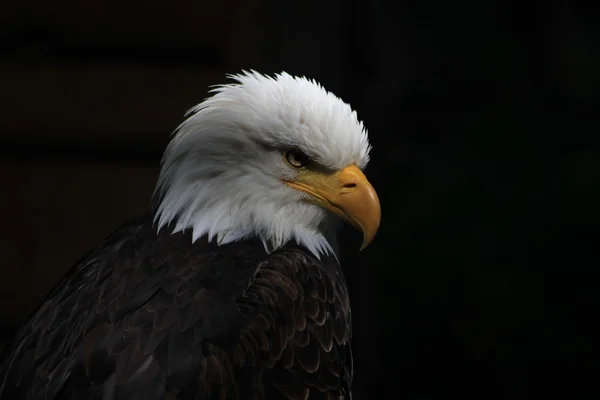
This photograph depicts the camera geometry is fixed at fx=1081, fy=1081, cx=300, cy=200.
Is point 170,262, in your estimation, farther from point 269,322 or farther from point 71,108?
point 71,108

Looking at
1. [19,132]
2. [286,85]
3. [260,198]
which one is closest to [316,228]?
[260,198]

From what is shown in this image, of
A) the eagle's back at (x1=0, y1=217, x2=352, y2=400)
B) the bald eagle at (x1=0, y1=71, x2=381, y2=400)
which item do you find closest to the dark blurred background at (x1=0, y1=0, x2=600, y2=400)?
the bald eagle at (x1=0, y1=71, x2=381, y2=400)

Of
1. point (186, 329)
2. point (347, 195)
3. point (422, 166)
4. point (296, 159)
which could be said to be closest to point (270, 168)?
point (296, 159)

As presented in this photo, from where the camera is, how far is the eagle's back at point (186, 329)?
6.38 feet

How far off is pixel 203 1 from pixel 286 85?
995mm

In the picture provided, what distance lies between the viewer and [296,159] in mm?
2283

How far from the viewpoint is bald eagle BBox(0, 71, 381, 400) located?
1968 millimetres

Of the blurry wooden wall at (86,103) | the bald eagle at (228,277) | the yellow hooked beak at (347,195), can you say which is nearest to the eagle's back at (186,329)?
the bald eagle at (228,277)

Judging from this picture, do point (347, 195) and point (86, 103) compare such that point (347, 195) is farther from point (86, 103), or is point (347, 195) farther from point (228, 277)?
point (86, 103)

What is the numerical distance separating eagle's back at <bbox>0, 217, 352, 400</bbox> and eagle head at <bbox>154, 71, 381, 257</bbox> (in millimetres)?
59

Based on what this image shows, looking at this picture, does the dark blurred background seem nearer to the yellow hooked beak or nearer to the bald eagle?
the bald eagle

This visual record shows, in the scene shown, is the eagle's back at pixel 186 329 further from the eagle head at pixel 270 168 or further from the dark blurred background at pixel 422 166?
the dark blurred background at pixel 422 166

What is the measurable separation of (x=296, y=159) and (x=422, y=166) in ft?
6.55

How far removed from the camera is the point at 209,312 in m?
2.03
